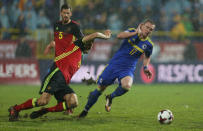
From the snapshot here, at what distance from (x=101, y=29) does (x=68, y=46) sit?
13.2 meters

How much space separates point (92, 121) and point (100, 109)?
2.39 meters

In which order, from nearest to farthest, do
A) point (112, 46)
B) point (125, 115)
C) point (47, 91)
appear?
point (47, 91) → point (125, 115) → point (112, 46)

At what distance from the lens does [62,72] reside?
26.4 feet

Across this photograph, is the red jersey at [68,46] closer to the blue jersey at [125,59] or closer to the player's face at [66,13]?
the player's face at [66,13]

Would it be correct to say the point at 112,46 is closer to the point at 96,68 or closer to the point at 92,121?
the point at 96,68

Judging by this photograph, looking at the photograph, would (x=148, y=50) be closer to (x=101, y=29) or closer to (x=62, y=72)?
(x=62, y=72)

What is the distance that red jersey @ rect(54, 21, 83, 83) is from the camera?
8203mm

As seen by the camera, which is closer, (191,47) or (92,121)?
(92,121)

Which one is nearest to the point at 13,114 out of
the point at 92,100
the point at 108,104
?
the point at 92,100

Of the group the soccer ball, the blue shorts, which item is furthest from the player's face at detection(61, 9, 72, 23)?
the soccer ball

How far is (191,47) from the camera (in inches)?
869

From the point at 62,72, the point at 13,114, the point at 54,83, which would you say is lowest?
the point at 13,114

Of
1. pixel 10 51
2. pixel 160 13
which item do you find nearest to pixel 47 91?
pixel 10 51

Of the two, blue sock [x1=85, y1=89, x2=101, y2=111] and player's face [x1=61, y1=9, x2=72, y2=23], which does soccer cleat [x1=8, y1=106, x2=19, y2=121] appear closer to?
blue sock [x1=85, y1=89, x2=101, y2=111]
